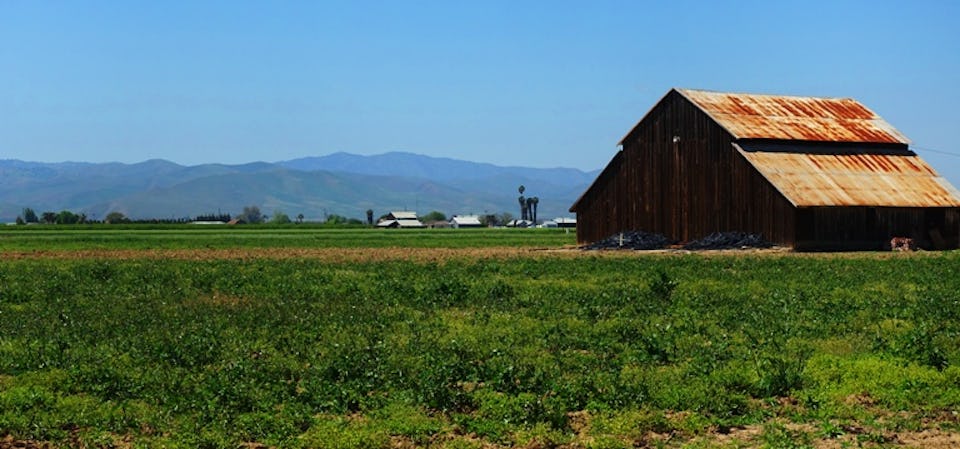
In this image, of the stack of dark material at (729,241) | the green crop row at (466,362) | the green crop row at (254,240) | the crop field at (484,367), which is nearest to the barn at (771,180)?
the stack of dark material at (729,241)

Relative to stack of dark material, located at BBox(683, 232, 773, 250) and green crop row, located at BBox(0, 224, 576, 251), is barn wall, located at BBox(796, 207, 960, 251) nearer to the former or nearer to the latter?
stack of dark material, located at BBox(683, 232, 773, 250)

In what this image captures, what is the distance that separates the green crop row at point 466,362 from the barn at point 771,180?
86.5 feet

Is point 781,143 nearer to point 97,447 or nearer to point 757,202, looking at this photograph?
point 757,202

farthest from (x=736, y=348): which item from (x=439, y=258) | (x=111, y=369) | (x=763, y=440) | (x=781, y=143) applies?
(x=781, y=143)

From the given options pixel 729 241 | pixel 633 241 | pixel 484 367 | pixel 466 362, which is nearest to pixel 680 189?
pixel 633 241

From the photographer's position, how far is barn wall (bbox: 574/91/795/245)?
57094mm

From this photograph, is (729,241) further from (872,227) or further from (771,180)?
(872,227)

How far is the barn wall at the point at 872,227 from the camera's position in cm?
5528

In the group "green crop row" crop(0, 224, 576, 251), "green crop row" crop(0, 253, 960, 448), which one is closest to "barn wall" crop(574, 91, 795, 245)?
"green crop row" crop(0, 224, 576, 251)

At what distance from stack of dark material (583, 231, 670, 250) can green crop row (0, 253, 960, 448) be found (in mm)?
31993

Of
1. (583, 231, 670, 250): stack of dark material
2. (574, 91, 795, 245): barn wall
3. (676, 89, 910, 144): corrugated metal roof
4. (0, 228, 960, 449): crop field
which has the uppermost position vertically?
(676, 89, 910, 144): corrugated metal roof

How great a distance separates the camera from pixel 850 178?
58969 mm

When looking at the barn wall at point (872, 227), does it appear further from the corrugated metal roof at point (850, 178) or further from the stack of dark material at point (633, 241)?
the stack of dark material at point (633, 241)

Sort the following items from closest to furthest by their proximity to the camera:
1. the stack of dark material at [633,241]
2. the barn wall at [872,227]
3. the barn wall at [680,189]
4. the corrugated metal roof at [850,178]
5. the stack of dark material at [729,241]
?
1. the barn wall at [872,227]
2. the corrugated metal roof at [850,178]
3. the stack of dark material at [729,241]
4. the barn wall at [680,189]
5. the stack of dark material at [633,241]
